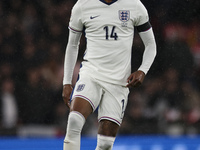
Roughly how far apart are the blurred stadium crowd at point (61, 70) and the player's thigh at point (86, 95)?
10.3 ft

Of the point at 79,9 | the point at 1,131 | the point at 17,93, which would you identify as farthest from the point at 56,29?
the point at 79,9

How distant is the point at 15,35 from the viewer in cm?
747

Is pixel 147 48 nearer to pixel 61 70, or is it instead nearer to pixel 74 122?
pixel 74 122

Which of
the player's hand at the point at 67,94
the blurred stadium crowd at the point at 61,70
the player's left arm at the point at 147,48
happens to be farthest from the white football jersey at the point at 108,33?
the blurred stadium crowd at the point at 61,70

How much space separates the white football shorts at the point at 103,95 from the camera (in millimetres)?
3645

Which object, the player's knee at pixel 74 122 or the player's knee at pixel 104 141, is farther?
the player's knee at pixel 104 141

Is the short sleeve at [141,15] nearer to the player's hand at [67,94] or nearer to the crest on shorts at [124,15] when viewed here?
the crest on shorts at [124,15]

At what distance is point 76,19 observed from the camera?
3.81 metres

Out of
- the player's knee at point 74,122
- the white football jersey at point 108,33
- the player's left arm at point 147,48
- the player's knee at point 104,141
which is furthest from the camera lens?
the player's left arm at point 147,48

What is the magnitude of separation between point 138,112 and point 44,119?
4.63ft

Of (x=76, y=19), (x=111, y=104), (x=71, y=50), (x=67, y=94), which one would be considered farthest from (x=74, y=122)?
(x=76, y=19)

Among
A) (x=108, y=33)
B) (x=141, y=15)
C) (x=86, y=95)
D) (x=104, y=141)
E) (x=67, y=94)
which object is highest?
(x=141, y=15)

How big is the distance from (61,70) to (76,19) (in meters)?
3.42

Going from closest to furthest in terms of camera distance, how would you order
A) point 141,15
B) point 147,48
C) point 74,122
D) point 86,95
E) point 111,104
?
point 74,122 → point 86,95 → point 111,104 → point 141,15 → point 147,48
